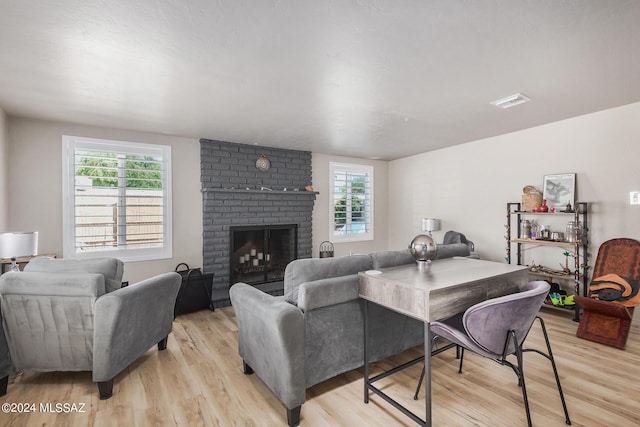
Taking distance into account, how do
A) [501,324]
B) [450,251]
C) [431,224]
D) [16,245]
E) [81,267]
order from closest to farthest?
[501,324] < [81,267] < [16,245] < [450,251] < [431,224]

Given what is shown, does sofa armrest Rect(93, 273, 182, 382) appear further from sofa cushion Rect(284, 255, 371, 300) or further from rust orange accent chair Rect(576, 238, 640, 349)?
rust orange accent chair Rect(576, 238, 640, 349)

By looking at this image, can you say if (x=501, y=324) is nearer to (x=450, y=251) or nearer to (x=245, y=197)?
(x=450, y=251)

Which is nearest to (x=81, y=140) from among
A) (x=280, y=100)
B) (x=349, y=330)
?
(x=280, y=100)

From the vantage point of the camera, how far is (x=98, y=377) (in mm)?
2148

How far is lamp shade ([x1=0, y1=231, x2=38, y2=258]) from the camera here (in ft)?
8.76

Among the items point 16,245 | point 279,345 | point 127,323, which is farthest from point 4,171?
point 279,345

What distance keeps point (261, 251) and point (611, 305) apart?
4468 mm

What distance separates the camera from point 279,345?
1911mm

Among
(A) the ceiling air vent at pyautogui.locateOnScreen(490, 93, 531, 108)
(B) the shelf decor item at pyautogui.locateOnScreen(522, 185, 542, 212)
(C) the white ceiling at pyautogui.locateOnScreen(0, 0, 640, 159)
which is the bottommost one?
(B) the shelf decor item at pyautogui.locateOnScreen(522, 185, 542, 212)

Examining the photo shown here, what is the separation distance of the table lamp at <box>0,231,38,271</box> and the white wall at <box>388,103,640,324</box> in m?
5.09

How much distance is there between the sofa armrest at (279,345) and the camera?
1.89 m

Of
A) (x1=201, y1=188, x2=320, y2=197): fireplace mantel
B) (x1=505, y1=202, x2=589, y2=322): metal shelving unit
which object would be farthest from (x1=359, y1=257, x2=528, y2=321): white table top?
(x1=201, y1=188, x2=320, y2=197): fireplace mantel

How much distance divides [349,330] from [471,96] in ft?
8.23

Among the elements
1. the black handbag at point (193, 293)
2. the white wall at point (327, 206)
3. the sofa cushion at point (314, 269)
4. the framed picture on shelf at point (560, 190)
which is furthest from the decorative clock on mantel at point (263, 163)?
the framed picture on shelf at point (560, 190)
